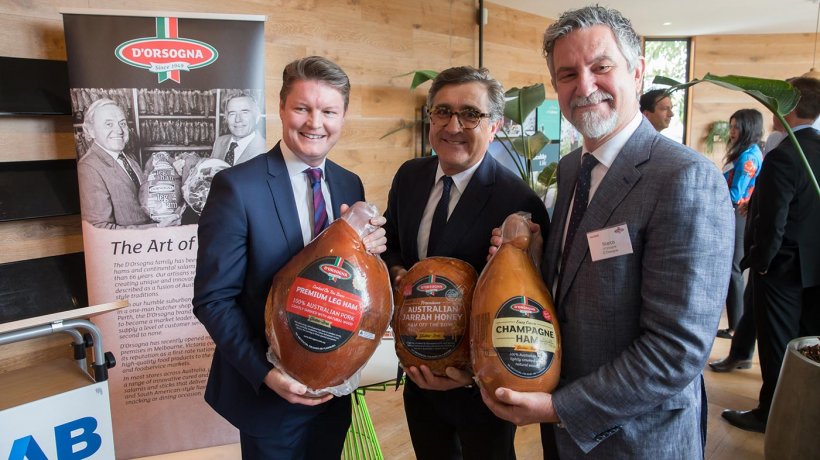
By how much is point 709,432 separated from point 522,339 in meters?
2.56

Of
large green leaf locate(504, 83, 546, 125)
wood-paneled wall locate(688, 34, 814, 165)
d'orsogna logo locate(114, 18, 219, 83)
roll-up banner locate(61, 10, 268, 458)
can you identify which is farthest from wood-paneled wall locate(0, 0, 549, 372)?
wood-paneled wall locate(688, 34, 814, 165)

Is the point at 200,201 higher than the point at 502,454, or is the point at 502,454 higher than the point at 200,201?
the point at 200,201

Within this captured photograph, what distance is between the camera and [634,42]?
115 cm

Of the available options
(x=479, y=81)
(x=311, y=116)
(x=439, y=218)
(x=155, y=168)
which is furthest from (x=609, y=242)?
(x=155, y=168)

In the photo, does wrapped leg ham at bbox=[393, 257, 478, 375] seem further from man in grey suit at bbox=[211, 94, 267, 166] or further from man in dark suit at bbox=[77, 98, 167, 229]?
man in dark suit at bbox=[77, 98, 167, 229]

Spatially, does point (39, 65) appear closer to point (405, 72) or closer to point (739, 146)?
point (405, 72)

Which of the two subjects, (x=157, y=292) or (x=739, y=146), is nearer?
(x=157, y=292)

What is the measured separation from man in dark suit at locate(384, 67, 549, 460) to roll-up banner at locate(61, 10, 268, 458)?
131 centimetres

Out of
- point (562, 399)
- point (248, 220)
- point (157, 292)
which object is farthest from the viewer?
point (157, 292)

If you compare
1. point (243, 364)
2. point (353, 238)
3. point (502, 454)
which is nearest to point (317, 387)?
point (243, 364)

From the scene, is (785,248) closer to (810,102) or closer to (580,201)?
(810,102)

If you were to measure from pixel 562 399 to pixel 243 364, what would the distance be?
73cm

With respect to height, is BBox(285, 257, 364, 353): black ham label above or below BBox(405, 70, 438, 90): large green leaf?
below

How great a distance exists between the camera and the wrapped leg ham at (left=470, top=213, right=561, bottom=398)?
1024 mm
